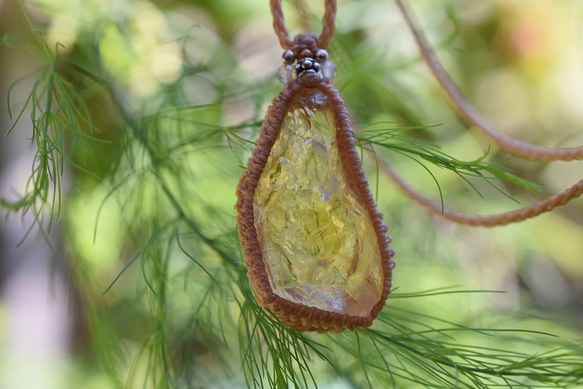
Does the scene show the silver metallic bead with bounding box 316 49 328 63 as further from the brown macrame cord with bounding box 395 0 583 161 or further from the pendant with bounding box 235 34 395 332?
the brown macrame cord with bounding box 395 0 583 161

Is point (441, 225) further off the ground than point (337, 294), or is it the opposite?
point (441, 225)

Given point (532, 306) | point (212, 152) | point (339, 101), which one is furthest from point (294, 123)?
point (532, 306)

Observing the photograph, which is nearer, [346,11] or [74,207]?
[74,207]

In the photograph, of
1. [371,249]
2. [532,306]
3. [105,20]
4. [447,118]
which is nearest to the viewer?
[371,249]

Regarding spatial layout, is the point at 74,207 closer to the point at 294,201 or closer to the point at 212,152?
the point at 212,152

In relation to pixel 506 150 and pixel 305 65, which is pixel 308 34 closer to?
pixel 305 65

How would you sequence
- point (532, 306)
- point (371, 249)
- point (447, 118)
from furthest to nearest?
point (447, 118) → point (532, 306) → point (371, 249)

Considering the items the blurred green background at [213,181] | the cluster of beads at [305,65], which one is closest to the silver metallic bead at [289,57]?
the cluster of beads at [305,65]
